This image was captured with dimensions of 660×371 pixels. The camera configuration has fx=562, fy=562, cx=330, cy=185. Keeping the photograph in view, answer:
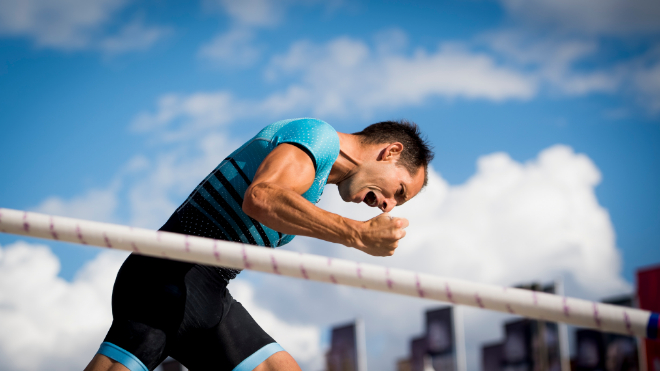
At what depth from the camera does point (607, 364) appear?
82.2 ft

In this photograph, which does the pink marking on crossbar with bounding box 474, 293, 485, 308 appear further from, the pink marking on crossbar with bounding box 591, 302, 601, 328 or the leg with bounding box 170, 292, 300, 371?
the leg with bounding box 170, 292, 300, 371

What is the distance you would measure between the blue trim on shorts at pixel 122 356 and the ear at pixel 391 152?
5.36ft

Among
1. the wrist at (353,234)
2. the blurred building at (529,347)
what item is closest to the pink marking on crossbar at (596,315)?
the wrist at (353,234)

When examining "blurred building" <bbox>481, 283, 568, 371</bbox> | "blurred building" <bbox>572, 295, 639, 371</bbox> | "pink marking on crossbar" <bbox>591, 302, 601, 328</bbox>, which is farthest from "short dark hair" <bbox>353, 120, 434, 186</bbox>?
"blurred building" <bbox>481, 283, 568, 371</bbox>

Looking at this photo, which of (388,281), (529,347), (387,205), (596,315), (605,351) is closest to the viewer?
(596,315)

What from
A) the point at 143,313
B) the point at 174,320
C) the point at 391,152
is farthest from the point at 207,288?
the point at 391,152

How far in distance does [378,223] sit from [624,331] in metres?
0.93

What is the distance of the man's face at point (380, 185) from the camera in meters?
3.17

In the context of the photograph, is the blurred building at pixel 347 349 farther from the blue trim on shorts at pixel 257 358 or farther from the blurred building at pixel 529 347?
the blue trim on shorts at pixel 257 358

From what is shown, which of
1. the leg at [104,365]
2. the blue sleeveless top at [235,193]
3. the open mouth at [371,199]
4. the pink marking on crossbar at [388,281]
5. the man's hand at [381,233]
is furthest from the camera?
the open mouth at [371,199]

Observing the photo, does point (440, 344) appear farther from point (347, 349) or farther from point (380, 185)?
point (380, 185)

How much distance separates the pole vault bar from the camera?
181cm

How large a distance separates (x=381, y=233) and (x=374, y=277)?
0.33 metres

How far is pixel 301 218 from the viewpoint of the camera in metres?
2.23
